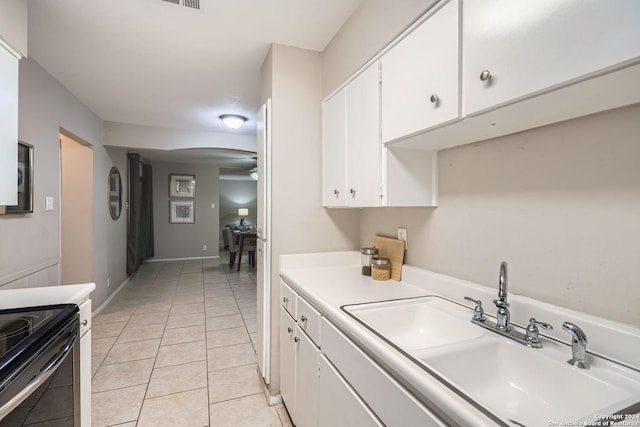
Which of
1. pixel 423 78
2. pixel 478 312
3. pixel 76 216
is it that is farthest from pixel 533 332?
pixel 76 216

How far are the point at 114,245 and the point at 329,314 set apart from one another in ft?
14.6

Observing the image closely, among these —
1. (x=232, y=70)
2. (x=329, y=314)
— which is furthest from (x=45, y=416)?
(x=232, y=70)

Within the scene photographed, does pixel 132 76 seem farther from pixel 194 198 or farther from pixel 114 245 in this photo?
pixel 194 198

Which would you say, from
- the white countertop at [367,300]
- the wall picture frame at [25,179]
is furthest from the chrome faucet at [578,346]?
the wall picture frame at [25,179]

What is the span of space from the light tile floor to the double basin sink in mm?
1361

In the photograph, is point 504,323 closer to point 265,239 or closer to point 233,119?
point 265,239

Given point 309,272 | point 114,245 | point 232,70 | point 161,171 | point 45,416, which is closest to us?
point 45,416

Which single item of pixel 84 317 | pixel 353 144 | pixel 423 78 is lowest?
pixel 84 317

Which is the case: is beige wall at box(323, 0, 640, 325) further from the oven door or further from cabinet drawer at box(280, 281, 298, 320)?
the oven door

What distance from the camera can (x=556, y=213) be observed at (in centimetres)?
100

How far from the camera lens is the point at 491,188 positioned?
1233mm

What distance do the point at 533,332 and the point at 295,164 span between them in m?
1.57

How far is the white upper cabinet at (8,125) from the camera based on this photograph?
129 centimetres

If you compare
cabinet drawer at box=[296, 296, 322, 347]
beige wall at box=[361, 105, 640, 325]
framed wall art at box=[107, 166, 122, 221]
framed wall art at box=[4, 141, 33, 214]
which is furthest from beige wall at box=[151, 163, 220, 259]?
beige wall at box=[361, 105, 640, 325]
